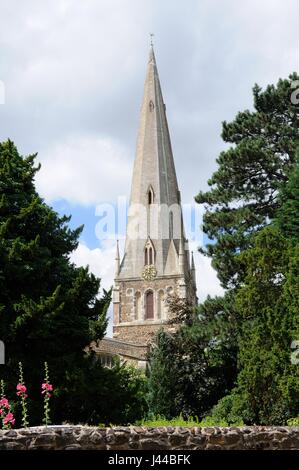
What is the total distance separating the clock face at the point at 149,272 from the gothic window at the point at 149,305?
1518mm

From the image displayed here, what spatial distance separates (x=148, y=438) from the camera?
34.6ft

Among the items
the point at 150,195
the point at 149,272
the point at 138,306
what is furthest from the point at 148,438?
the point at 150,195

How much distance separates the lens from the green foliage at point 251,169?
3056 cm

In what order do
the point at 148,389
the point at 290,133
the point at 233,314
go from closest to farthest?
the point at 233,314
the point at 290,133
the point at 148,389

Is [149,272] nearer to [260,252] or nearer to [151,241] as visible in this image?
[151,241]

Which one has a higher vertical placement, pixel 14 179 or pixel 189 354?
pixel 14 179

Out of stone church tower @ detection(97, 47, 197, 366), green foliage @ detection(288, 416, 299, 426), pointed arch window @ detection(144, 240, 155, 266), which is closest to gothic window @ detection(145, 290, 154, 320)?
stone church tower @ detection(97, 47, 197, 366)

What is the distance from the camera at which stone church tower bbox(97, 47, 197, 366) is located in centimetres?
7100

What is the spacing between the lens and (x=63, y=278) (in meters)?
23.2

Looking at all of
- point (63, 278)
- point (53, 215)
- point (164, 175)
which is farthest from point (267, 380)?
point (164, 175)

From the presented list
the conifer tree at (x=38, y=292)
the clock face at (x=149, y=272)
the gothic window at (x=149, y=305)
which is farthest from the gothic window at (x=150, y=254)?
the conifer tree at (x=38, y=292)

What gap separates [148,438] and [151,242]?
210 feet
